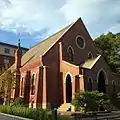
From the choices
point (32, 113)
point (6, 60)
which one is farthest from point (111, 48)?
point (6, 60)

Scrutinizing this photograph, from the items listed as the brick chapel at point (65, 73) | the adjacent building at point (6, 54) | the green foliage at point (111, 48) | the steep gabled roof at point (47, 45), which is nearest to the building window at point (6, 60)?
the adjacent building at point (6, 54)

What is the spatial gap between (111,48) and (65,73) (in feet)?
52.0

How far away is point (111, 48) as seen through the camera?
52094 mm

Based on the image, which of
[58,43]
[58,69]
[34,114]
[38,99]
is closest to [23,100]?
[38,99]

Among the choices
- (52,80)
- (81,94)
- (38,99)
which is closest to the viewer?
(81,94)

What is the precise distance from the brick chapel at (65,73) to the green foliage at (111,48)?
5.89 m

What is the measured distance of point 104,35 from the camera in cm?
5412

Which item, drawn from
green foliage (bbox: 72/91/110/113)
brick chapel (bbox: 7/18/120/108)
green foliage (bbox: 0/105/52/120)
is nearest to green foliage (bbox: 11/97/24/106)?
brick chapel (bbox: 7/18/120/108)

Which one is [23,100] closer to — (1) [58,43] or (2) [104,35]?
(1) [58,43]

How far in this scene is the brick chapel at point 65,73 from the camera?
37.7 metres

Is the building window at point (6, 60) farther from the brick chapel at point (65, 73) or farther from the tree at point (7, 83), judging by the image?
the tree at point (7, 83)

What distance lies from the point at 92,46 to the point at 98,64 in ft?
29.6

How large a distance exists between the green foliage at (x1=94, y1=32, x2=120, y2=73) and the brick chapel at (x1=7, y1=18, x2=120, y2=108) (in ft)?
19.3

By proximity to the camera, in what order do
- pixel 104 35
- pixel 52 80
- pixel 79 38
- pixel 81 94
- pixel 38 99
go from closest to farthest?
pixel 81 94 < pixel 38 99 < pixel 52 80 < pixel 79 38 < pixel 104 35
